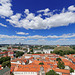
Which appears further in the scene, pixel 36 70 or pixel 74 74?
pixel 36 70

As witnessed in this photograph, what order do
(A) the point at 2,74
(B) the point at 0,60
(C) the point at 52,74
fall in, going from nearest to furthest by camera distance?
(C) the point at 52,74 → (A) the point at 2,74 → (B) the point at 0,60

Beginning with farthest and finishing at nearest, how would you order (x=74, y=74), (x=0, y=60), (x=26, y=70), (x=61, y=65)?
1. (x=0, y=60)
2. (x=61, y=65)
3. (x=26, y=70)
4. (x=74, y=74)

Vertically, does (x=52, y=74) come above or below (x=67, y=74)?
above

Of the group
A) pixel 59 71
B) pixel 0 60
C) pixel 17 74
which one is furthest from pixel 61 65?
pixel 0 60

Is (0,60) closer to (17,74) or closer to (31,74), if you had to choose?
(17,74)

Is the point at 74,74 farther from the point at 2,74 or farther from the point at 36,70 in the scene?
the point at 2,74

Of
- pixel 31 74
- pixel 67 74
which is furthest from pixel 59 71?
pixel 31 74

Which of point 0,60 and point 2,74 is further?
point 0,60

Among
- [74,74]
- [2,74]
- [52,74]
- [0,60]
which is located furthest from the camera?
[0,60]

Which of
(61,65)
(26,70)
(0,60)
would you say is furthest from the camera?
(0,60)
